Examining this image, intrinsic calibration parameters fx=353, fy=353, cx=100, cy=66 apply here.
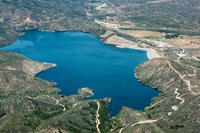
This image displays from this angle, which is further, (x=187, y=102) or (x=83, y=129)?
(x=187, y=102)

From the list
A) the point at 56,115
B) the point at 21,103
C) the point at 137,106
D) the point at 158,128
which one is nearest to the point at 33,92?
the point at 21,103

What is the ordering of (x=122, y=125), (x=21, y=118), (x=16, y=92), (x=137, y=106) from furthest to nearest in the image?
(x=16, y=92) → (x=137, y=106) → (x=122, y=125) → (x=21, y=118)

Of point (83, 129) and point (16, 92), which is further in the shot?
point (16, 92)

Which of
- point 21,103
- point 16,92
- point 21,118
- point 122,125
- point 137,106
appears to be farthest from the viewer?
point 16,92

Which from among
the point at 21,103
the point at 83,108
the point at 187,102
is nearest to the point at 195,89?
the point at 187,102

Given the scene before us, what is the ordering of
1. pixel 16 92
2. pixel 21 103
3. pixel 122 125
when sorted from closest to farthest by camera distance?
pixel 122 125 → pixel 21 103 → pixel 16 92

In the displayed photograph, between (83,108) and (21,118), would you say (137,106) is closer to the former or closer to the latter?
(83,108)

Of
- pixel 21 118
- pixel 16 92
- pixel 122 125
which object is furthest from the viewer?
pixel 16 92

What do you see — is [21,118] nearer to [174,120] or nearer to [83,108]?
[83,108]
